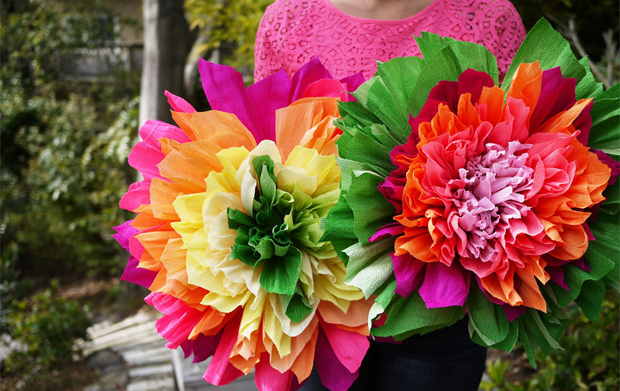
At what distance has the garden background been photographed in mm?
3443

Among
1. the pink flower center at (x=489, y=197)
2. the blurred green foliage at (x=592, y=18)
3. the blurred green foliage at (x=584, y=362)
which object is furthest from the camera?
the blurred green foliage at (x=592, y=18)

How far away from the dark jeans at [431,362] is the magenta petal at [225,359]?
0.25 metres

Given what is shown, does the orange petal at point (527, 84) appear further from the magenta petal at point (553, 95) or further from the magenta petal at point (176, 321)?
the magenta petal at point (176, 321)

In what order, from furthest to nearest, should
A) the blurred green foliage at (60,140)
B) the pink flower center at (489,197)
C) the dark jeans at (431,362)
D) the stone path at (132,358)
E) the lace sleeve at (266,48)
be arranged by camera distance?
the blurred green foliage at (60,140) < the stone path at (132,358) < the lace sleeve at (266,48) < the dark jeans at (431,362) < the pink flower center at (489,197)

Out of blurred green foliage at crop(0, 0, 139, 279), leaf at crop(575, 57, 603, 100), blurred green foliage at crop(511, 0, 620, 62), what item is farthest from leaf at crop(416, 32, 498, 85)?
blurred green foliage at crop(0, 0, 139, 279)

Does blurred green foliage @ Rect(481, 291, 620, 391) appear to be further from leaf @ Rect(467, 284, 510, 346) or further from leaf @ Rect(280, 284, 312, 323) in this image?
leaf @ Rect(280, 284, 312, 323)

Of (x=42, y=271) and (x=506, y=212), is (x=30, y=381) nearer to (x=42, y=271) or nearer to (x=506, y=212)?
(x=42, y=271)

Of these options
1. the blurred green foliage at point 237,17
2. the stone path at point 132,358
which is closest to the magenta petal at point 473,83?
the stone path at point 132,358

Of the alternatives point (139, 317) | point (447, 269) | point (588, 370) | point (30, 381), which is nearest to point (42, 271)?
point (139, 317)

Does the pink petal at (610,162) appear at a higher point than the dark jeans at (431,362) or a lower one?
higher

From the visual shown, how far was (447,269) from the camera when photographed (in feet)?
2.49

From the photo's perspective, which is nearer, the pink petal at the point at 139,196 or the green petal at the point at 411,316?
the green petal at the point at 411,316

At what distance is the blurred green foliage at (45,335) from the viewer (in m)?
3.26

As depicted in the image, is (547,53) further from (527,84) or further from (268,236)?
(268,236)
